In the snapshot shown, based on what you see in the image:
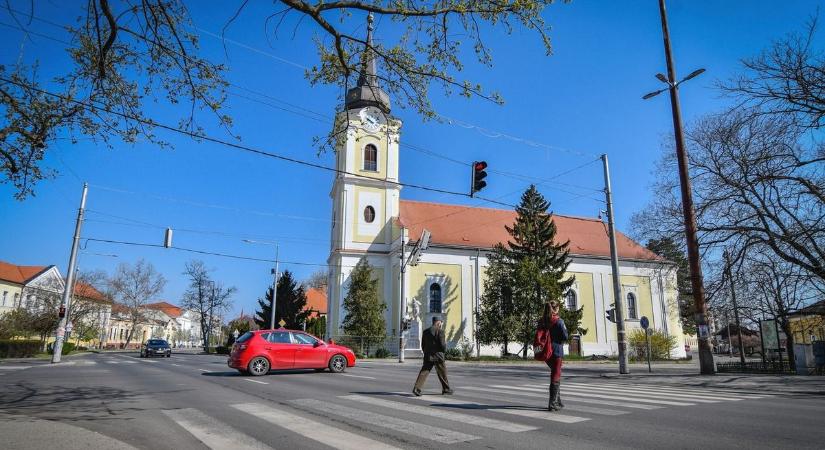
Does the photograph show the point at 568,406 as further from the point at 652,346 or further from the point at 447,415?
the point at 652,346

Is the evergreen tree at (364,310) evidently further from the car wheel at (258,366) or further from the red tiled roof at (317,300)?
the red tiled roof at (317,300)

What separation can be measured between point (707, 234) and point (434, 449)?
18.0 metres

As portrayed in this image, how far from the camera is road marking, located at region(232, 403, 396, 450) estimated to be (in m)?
5.14

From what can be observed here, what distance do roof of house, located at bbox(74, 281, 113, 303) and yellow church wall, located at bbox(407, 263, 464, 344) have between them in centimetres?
4290

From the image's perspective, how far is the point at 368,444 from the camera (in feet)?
17.0

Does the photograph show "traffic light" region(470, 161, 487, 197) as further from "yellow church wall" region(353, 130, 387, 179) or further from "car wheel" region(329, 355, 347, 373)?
"yellow church wall" region(353, 130, 387, 179)

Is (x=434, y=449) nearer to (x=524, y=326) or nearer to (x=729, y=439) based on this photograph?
(x=729, y=439)

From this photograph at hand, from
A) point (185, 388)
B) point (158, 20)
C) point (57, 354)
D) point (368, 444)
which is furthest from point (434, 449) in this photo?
point (57, 354)

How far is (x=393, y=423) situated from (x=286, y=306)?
139ft

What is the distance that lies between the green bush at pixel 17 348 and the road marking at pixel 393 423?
36376mm

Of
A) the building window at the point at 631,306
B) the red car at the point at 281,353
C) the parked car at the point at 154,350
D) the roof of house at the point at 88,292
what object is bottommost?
the parked car at the point at 154,350

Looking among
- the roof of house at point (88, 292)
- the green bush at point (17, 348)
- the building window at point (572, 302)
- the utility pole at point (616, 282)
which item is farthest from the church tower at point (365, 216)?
the roof of house at point (88, 292)

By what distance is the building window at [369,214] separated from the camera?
40.2 m

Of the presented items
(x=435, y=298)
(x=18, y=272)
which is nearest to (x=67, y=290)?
(x=435, y=298)
